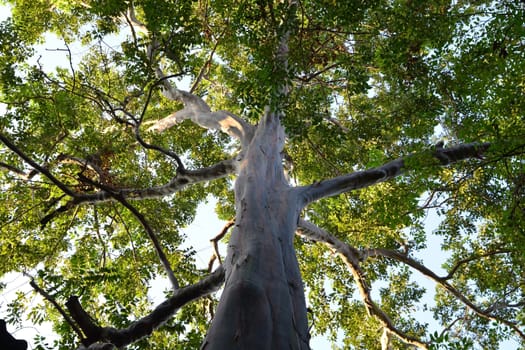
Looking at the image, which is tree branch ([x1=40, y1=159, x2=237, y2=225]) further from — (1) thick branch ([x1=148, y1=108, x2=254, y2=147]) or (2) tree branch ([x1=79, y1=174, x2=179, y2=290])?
(2) tree branch ([x1=79, y1=174, x2=179, y2=290])

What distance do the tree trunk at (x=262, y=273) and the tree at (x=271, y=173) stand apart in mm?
20

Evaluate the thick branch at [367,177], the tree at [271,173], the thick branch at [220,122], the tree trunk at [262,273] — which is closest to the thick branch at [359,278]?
→ the tree at [271,173]

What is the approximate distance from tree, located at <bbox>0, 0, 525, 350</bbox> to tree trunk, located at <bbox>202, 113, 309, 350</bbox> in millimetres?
20

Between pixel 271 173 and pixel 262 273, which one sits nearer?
pixel 262 273

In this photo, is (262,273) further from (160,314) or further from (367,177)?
(367,177)

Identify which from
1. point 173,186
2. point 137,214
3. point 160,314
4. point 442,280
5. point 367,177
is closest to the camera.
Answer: point 137,214

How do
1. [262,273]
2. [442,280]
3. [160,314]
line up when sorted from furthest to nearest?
[442,280], [160,314], [262,273]

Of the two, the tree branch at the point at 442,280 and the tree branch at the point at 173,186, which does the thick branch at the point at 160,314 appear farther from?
the tree branch at the point at 442,280

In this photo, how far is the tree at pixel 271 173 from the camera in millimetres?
3695

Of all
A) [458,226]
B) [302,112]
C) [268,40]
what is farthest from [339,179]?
[458,226]

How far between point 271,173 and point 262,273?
2201 millimetres

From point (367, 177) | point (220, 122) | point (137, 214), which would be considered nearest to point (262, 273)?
point (137, 214)

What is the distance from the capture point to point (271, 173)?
17.1 ft

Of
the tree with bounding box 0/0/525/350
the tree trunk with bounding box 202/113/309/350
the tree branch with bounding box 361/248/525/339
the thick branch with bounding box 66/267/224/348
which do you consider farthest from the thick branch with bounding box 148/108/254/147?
the tree branch with bounding box 361/248/525/339
